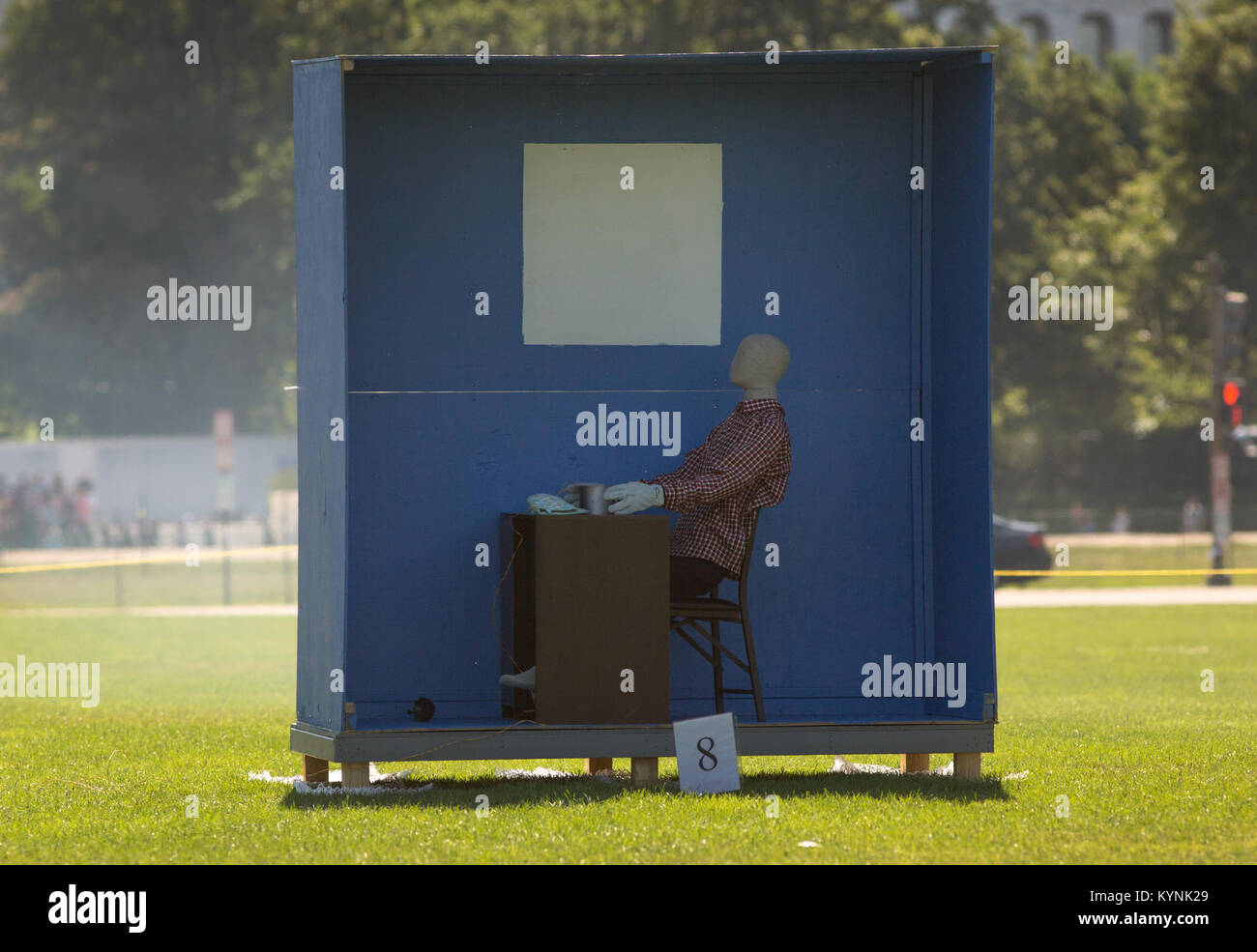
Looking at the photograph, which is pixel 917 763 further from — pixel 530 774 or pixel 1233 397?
pixel 1233 397

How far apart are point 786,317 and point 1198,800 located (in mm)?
3130

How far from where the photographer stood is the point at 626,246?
31.3 feet

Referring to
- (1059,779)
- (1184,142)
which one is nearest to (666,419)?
(1059,779)

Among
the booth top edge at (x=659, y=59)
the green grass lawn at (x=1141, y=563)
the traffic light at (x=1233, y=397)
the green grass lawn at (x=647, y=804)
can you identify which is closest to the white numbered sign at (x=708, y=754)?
the green grass lawn at (x=647, y=804)

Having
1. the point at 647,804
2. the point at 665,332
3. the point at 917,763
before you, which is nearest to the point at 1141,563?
the point at 917,763

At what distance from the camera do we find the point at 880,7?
4022 cm

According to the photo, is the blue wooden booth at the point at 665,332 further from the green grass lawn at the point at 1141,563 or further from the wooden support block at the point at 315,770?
the green grass lawn at the point at 1141,563

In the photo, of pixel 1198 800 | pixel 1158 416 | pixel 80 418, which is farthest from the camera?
pixel 80 418

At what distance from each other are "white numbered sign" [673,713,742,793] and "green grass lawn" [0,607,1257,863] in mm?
108

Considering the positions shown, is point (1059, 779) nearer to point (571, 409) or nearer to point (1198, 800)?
point (1198, 800)

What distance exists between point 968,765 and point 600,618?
1.92 m

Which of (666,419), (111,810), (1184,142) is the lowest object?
(111,810)

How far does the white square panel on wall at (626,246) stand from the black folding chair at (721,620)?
124 cm
